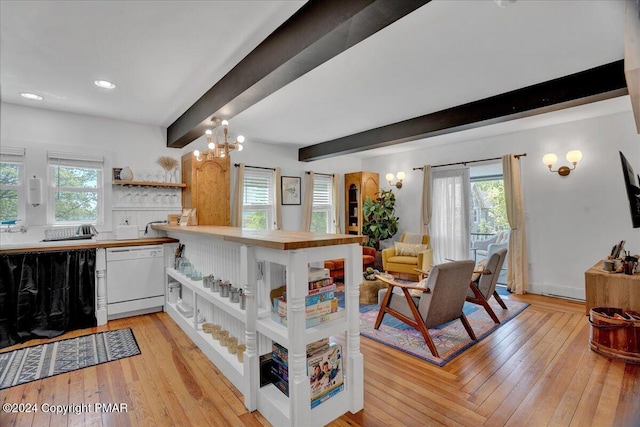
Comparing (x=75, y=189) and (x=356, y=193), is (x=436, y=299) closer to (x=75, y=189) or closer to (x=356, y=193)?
(x=356, y=193)

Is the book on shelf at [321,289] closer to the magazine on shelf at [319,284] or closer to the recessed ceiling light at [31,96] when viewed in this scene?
the magazine on shelf at [319,284]

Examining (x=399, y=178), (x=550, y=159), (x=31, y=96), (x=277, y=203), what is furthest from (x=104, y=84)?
(x=550, y=159)

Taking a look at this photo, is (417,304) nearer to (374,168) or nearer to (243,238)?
(243,238)

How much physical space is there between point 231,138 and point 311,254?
→ 12.7ft

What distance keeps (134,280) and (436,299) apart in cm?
352

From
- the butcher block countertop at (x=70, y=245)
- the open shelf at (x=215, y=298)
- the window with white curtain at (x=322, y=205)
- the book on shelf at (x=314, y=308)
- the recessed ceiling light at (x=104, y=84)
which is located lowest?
the open shelf at (x=215, y=298)

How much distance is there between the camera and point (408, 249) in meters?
5.68

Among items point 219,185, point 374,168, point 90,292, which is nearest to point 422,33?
point 219,185

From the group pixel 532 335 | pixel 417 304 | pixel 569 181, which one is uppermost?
pixel 569 181

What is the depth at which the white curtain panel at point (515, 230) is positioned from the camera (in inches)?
188

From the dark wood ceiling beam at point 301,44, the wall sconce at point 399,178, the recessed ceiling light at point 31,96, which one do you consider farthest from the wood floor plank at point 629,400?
the recessed ceiling light at point 31,96

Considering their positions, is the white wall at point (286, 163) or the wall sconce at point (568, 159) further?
the white wall at point (286, 163)

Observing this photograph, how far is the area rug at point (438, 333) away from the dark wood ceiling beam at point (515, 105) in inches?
92.6

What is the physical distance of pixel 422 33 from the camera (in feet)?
7.20
